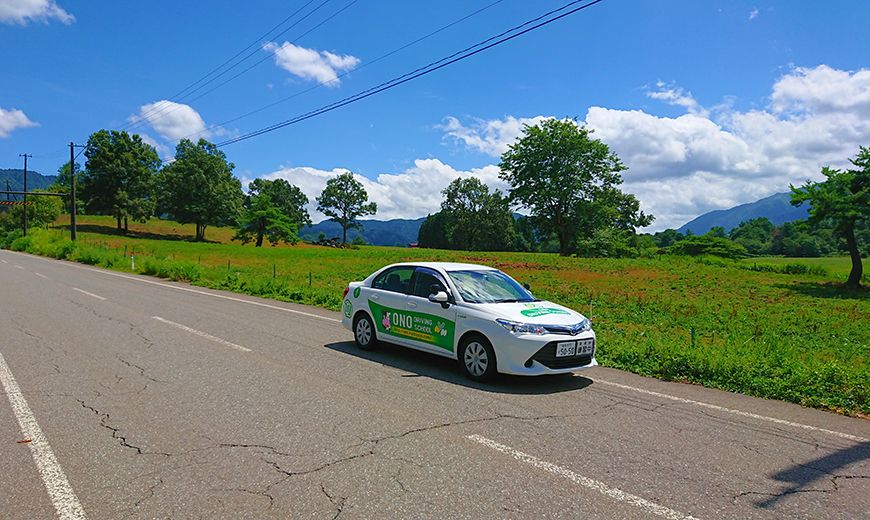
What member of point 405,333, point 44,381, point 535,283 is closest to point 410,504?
point 405,333

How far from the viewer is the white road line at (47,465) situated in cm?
344

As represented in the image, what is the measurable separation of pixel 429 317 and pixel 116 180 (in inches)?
3539

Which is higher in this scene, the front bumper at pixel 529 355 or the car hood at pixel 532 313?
the car hood at pixel 532 313

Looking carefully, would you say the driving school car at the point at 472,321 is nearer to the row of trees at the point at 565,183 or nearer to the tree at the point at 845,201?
the tree at the point at 845,201

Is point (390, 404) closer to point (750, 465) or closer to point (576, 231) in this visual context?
point (750, 465)

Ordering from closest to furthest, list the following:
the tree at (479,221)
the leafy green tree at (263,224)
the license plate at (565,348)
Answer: the license plate at (565,348) → the leafy green tree at (263,224) → the tree at (479,221)

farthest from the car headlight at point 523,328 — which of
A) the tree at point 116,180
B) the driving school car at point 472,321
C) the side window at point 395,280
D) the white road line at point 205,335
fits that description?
the tree at point 116,180

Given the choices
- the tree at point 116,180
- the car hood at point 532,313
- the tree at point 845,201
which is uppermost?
the tree at point 116,180

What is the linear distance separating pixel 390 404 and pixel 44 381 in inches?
180

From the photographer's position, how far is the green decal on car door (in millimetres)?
7621

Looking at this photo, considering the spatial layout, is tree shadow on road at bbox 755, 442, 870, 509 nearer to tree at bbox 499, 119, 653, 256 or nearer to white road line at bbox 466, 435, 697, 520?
white road line at bbox 466, 435, 697, 520

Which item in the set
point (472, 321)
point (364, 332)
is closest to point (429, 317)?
point (472, 321)

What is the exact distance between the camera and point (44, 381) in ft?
21.9

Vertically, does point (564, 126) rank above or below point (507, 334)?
above
